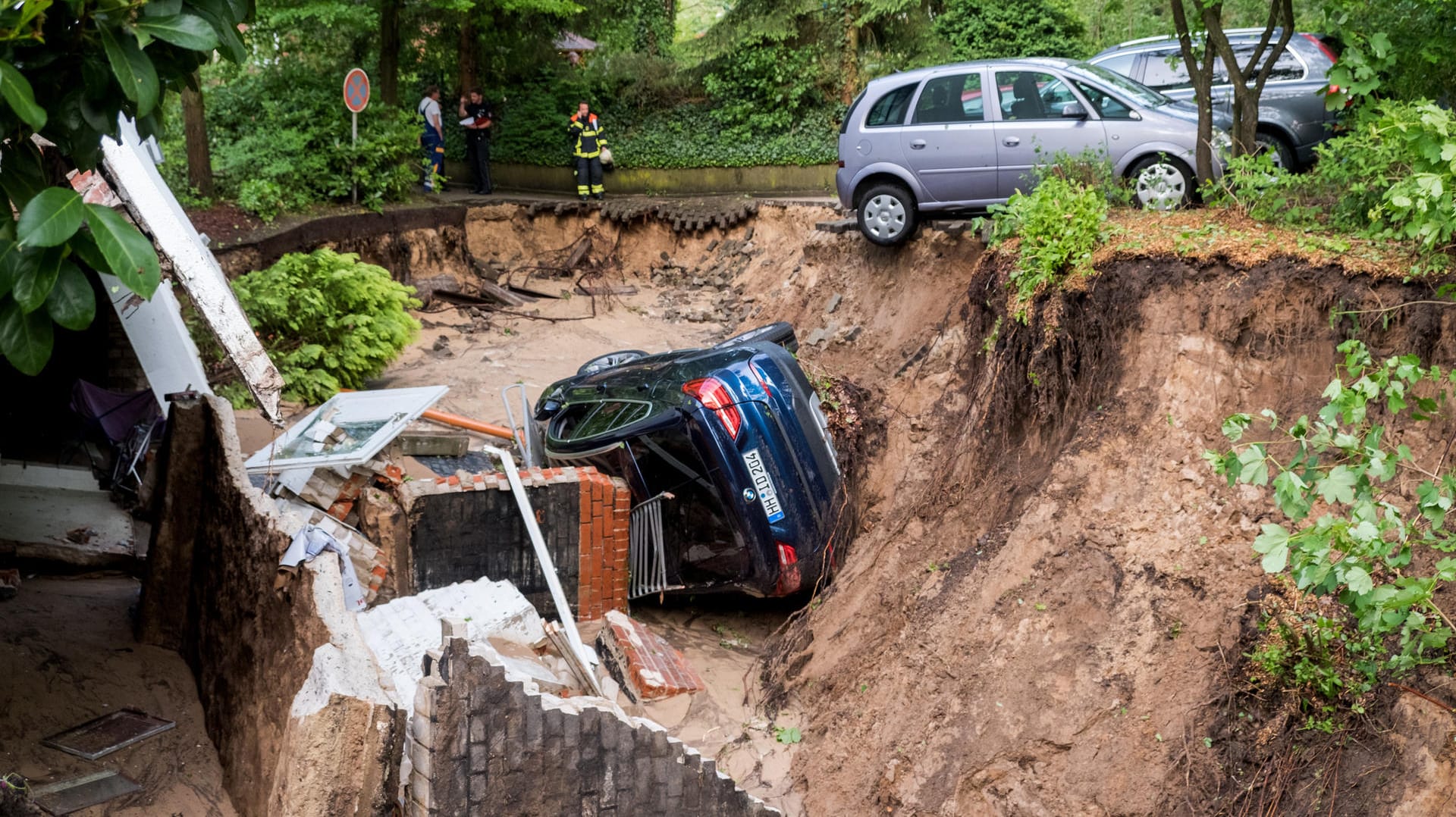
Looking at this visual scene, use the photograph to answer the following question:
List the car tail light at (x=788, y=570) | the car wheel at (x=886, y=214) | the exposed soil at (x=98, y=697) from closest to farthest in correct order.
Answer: the exposed soil at (x=98, y=697), the car tail light at (x=788, y=570), the car wheel at (x=886, y=214)

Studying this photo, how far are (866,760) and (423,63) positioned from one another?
21990mm

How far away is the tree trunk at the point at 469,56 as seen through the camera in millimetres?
22203

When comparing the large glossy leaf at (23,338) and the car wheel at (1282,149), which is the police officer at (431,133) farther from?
the large glossy leaf at (23,338)

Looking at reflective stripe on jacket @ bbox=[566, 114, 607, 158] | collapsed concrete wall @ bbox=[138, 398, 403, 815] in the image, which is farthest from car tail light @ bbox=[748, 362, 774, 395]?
reflective stripe on jacket @ bbox=[566, 114, 607, 158]

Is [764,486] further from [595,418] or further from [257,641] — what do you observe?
[257,641]

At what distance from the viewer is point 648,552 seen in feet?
27.7

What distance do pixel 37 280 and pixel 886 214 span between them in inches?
392

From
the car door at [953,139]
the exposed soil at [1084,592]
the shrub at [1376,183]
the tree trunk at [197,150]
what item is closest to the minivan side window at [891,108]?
the car door at [953,139]

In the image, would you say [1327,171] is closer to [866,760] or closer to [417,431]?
[866,760]

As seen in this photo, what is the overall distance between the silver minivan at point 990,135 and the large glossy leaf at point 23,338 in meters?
8.42

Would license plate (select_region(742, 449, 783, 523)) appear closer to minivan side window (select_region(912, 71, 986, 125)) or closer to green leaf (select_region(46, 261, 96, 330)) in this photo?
green leaf (select_region(46, 261, 96, 330))

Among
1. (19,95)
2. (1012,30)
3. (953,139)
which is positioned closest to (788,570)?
(19,95)

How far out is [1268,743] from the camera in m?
5.16

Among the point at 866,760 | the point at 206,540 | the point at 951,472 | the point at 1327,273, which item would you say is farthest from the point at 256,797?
the point at 1327,273
